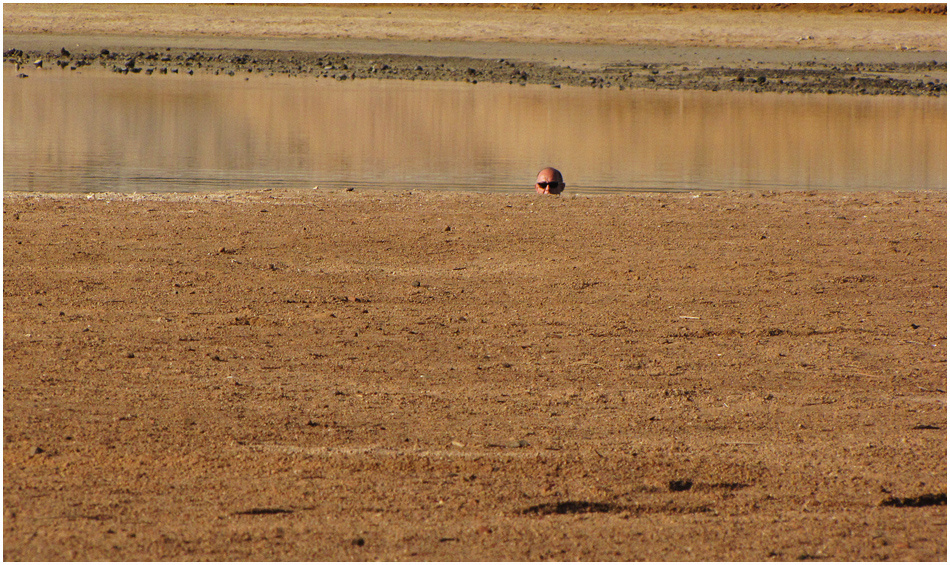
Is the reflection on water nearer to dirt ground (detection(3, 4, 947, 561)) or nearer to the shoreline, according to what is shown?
the shoreline

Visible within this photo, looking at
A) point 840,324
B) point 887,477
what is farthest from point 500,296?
point 887,477

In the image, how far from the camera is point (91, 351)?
18.0ft

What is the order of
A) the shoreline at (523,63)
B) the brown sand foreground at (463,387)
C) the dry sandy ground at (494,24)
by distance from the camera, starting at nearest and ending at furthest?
the brown sand foreground at (463,387)
the shoreline at (523,63)
the dry sandy ground at (494,24)

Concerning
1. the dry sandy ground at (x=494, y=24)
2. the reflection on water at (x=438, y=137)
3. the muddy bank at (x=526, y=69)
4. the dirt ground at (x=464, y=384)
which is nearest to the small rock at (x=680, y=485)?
the dirt ground at (x=464, y=384)

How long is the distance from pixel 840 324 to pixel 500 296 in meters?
1.94

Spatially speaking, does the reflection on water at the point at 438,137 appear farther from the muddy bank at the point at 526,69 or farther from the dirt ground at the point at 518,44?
the dirt ground at the point at 518,44

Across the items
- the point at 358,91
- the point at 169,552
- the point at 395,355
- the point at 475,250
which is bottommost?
the point at 169,552

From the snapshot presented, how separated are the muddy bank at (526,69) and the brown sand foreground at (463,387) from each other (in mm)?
20724

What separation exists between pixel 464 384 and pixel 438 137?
41.3 feet

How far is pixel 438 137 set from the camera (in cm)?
1762

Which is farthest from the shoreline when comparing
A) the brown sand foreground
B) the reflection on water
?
the brown sand foreground

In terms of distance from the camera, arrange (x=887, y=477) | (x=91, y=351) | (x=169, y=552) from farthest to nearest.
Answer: (x=91, y=351) < (x=887, y=477) < (x=169, y=552)

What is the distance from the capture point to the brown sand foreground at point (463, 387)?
3666mm

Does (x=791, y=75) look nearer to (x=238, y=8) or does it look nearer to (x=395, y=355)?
(x=238, y=8)
